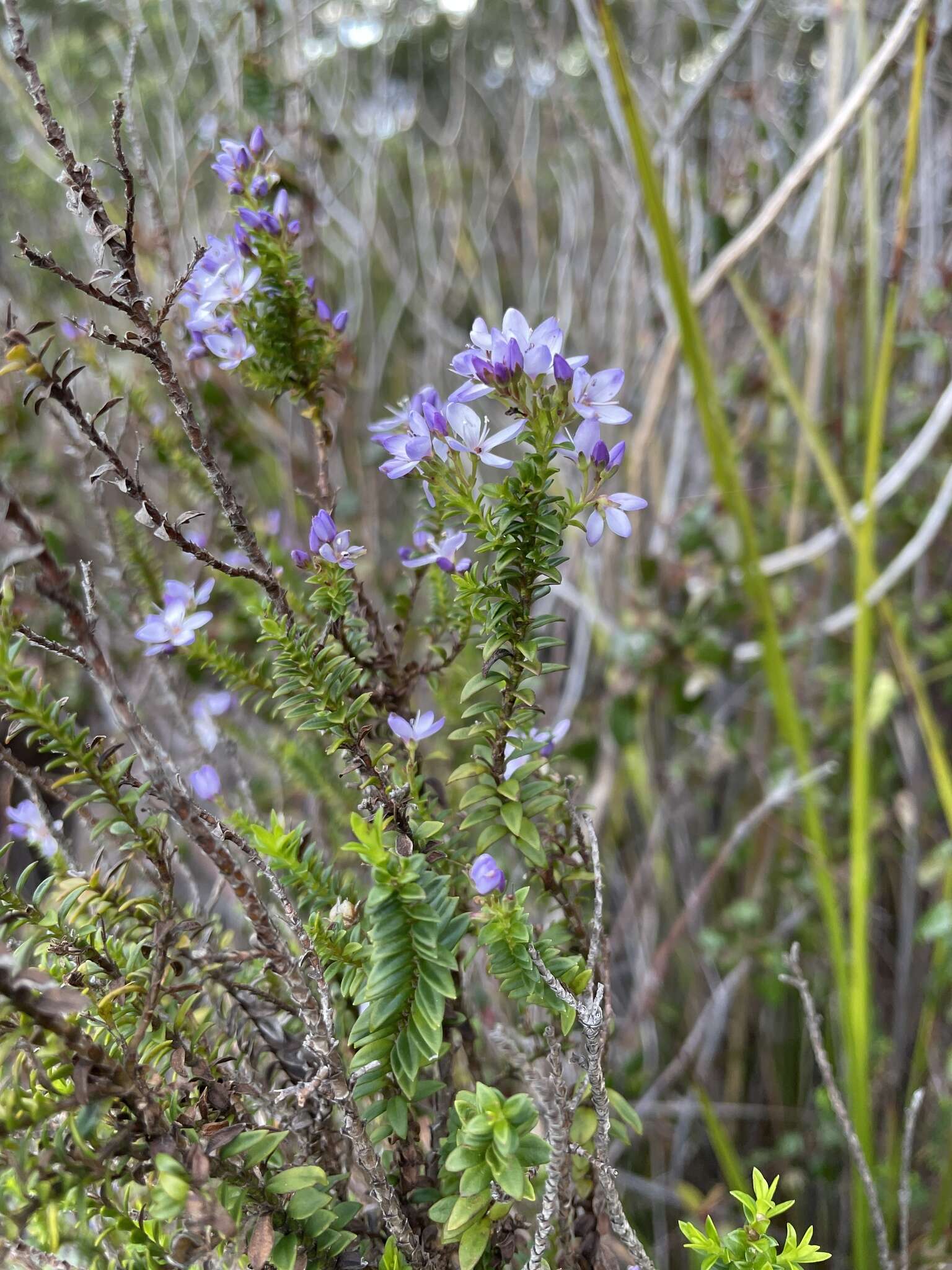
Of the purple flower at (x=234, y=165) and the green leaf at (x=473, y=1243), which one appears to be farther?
the purple flower at (x=234, y=165)

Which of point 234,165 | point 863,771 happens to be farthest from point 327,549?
point 863,771

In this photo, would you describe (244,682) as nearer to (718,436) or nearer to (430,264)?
(718,436)

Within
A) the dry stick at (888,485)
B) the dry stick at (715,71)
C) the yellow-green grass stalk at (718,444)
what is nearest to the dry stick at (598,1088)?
the yellow-green grass stalk at (718,444)

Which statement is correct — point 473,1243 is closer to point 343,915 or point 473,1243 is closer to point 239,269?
point 343,915

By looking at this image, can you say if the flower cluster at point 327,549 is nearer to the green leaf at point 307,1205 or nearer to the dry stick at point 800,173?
the green leaf at point 307,1205

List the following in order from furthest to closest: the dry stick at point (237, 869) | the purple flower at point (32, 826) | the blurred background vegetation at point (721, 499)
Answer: the blurred background vegetation at point (721, 499) → the purple flower at point (32, 826) → the dry stick at point (237, 869)

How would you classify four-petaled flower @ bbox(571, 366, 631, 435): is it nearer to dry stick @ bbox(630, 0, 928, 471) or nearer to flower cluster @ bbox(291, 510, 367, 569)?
flower cluster @ bbox(291, 510, 367, 569)
